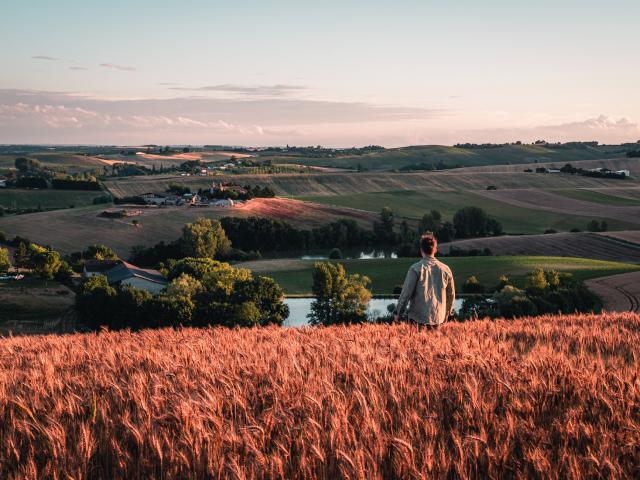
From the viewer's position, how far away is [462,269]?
269ft

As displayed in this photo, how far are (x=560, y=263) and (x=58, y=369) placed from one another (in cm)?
7938

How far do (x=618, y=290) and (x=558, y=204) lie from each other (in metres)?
85.7

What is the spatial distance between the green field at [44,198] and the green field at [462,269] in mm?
68677

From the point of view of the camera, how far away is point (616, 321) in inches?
535

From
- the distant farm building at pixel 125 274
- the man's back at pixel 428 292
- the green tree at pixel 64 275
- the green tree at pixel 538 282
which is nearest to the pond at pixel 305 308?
the green tree at pixel 538 282

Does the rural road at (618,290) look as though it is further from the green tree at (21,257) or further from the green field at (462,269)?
the green tree at (21,257)

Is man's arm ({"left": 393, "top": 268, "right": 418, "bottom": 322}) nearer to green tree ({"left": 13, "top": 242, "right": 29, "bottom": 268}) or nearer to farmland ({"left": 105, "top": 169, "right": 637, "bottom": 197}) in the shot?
green tree ({"left": 13, "top": 242, "right": 29, "bottom": 268})

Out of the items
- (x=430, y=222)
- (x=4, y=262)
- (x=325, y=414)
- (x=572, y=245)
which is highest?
(x=325, y=414)

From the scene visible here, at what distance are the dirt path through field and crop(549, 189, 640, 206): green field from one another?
11.0 feet

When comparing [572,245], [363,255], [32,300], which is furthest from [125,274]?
[572,245]

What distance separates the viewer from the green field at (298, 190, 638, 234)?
418 ft

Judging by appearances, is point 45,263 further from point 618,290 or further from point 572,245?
point 572,245

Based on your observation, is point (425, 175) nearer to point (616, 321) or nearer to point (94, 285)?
point (94, 285)

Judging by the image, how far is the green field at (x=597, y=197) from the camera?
14550 centimetres
